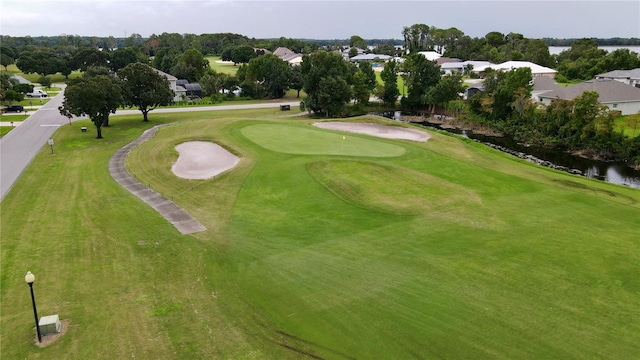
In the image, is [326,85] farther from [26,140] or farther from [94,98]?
[26,140]

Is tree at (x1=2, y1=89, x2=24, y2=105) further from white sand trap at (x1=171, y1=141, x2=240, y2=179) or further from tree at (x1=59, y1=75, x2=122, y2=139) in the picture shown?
white sand trap at (x1=171, y1=141, x2=240, y2=179)

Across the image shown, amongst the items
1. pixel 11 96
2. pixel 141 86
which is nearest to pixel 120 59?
pixel 11 96

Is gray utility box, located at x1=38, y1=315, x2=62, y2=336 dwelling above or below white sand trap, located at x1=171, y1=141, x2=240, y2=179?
below

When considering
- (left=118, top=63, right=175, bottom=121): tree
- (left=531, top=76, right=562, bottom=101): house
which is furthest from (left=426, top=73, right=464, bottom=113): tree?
(left=118, top=63, right=175, bottom=121): tree

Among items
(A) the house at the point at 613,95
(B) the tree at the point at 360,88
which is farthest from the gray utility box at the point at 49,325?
(A) the house at the point at 613,95

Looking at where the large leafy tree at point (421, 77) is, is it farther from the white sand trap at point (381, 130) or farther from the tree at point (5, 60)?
the tree at point (5, 60)

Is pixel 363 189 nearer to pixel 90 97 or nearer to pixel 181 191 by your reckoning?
pixel 181 191

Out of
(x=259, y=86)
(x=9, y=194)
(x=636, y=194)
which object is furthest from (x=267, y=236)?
(x=259, y=86)
